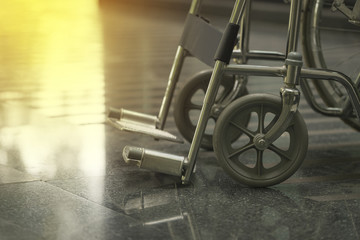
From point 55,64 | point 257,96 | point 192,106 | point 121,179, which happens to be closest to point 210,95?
point 257,96

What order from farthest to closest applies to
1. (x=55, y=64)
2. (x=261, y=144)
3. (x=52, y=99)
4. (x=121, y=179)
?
1. (x=55, y=64)
2. (x=52, y=99)
3. (x=121, y=179)
4. (x=261, y=144)

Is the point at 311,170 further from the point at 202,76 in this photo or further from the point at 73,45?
the point at 73,45

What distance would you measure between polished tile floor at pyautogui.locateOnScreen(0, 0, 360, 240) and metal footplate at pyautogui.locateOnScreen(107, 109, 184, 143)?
12 centimetres

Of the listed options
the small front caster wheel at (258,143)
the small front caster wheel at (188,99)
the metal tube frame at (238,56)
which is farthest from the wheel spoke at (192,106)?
the small front caster wheel at (258,143)

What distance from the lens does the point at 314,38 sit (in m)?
3.18

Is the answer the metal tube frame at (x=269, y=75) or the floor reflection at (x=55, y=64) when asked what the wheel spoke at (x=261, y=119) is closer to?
the metal tube frame at (x=269, y=75)

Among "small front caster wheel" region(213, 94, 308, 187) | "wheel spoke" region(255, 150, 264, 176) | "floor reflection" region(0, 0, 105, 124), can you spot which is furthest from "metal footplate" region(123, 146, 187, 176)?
"floor reflection" region(0, 0, 105, 124)

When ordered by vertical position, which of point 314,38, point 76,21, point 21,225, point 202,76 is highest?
point 314,38

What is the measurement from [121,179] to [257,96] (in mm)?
596

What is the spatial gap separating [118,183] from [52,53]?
3395mm

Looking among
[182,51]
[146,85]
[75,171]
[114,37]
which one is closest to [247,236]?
[75,171]

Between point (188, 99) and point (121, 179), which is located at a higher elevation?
point (188, 99)

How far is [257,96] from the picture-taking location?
255 centimetres

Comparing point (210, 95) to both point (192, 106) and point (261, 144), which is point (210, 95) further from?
point (192, 106)
